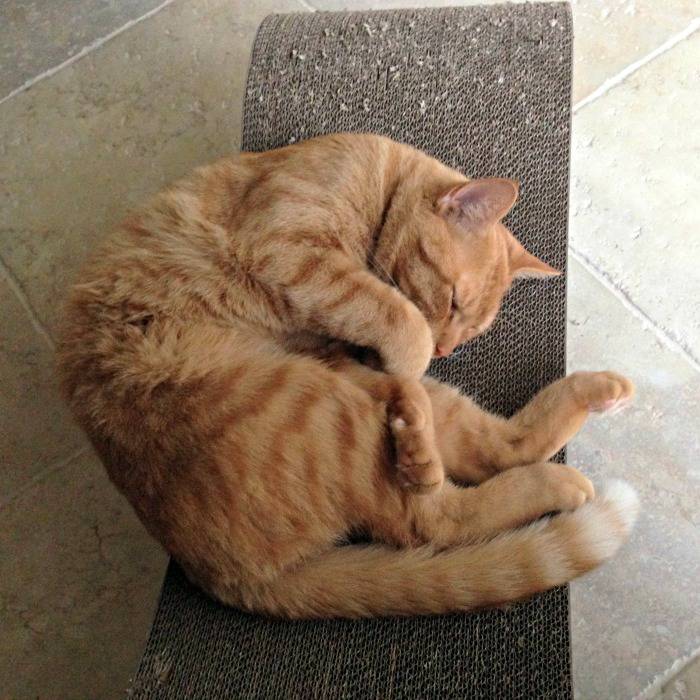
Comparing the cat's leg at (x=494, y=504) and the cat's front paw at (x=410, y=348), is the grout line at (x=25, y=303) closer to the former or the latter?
the cat's front paw at (x=410, y=348)

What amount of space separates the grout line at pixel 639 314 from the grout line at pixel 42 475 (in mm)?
1563

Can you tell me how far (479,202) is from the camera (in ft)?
5.10

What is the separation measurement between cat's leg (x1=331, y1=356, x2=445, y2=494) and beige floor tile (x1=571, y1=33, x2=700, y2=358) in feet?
3.39

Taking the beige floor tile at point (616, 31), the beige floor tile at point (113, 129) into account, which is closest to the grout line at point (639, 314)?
the beige floor tile at point (616, 31)

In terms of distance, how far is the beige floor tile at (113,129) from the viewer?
243 cm

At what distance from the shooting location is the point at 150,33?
2682mm

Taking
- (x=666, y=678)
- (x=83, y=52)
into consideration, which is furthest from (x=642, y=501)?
(x=83, y=52)

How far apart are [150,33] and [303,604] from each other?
84.5 inches

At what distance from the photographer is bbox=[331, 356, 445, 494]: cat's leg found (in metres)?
1.40

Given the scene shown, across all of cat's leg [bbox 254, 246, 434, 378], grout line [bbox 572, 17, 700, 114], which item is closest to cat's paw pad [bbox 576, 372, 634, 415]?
cat's leg [bbox 254, 246, 434, 378]

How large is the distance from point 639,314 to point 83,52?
2.08 m

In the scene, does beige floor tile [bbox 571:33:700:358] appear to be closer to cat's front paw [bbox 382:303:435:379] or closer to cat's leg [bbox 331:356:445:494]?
cat's front paw [bbox 382:303:435:379]

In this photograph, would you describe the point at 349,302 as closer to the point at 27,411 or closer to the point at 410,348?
the point at 410,348

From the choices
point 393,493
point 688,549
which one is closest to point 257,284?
point 393,493
